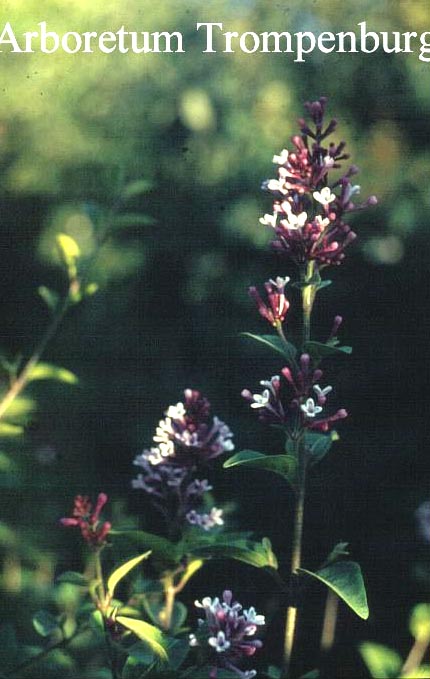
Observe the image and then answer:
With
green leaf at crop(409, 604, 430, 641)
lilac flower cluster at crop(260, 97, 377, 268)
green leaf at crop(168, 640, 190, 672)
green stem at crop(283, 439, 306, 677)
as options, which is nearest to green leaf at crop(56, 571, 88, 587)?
green leaf at crop(168, 640, 190, 672)

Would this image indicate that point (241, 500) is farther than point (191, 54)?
No

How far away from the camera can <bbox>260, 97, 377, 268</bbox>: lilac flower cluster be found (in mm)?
1108

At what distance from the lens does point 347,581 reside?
1047 mm

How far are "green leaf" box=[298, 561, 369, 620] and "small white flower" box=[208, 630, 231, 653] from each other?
0.12m

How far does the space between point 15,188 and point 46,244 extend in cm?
18

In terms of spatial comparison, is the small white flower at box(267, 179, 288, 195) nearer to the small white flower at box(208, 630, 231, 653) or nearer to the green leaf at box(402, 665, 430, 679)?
the small white flower at box(208, 630, 231, 653)

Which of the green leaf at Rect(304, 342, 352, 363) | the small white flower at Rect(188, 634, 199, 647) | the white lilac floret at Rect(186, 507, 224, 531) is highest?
the green leaf at Rect(304, 342, 352, 363)

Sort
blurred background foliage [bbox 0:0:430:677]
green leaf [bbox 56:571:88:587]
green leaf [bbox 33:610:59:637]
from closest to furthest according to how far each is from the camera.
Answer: green leaf [bbox 56:571:88:587]
green leaf [bbox 33:610:59:637]
blurred background foliage [bbox 0:0:430:677]

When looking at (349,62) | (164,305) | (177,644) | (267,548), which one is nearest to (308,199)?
(267,548)

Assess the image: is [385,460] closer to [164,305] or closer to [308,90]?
[164,305]

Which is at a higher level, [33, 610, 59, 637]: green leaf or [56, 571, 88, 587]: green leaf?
[56, 571, 88, 587]: green leaf

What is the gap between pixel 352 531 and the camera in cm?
232

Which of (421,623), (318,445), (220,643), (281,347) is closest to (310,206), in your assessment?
(281,347)

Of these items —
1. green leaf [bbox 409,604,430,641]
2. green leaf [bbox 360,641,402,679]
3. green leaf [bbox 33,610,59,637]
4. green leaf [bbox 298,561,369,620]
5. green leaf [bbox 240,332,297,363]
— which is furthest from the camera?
green leaf [bbox 409,604,430,641]
